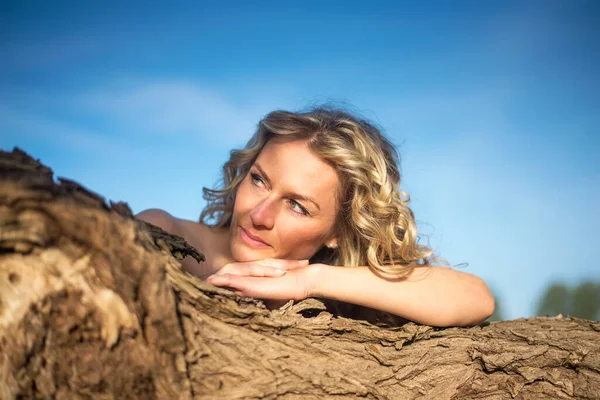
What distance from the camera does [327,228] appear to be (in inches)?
153

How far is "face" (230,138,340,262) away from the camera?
347 cm

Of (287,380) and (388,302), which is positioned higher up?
(388,302)

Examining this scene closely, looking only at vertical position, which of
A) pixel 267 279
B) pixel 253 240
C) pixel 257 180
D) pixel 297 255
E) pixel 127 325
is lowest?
pixel 127 325

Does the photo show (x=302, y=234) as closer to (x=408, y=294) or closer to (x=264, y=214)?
(x=264, y=214)

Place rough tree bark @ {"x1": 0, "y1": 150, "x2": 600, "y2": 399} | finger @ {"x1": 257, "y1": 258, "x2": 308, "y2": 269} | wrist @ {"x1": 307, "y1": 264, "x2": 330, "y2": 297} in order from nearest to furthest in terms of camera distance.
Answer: rough tree bark @ {"x1": 0, "y1": 150, "x2": 600, "y2": 399} → wrist @ {"x1": 307, "y1": 264, "x2": 330, "y2": 297} → finger @ {"x1": 257, "y1": 258, "x2": 308, "y2": 269}

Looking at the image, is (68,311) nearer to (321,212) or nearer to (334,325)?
(334,325)

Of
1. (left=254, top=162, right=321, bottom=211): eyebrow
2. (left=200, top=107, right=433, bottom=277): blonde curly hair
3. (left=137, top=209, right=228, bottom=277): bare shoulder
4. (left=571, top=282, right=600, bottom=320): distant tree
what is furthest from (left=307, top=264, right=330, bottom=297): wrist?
(left=571, top=282, right=600, bottom=320): distant tree

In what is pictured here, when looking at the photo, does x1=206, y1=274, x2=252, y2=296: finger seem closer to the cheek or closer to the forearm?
the forearm

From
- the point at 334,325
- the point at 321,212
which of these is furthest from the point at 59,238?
the point at 321,212

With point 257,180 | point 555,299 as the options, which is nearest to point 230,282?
point 257,180

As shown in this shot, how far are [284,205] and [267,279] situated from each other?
0.96m

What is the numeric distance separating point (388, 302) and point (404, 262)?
Answer: 61cm

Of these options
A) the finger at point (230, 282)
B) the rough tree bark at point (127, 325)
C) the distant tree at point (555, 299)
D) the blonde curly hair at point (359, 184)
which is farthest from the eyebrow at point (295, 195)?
the distant tree at point (555, 299)

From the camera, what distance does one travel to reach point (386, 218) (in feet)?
12.6
